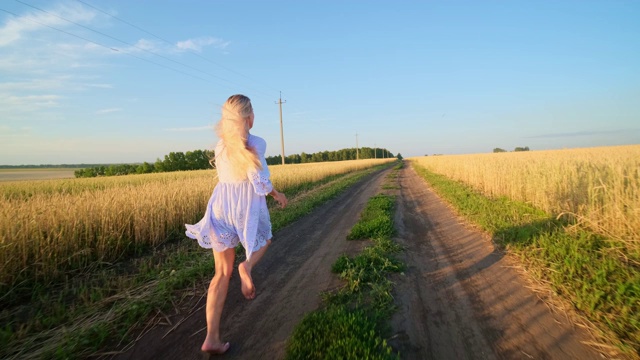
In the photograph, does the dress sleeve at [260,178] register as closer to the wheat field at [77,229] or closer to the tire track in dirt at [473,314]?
the wheat field at [77,229]

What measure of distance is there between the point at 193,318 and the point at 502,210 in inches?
299

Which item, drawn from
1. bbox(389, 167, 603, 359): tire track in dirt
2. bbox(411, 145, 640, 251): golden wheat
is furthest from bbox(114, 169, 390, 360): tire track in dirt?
bbox(411, 145, 640, 251): golden wheat

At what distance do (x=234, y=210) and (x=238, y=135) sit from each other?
26.1 inches

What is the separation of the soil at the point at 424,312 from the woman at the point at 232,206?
0.51 meters

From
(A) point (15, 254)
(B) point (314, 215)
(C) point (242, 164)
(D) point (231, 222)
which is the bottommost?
(B) point (314, 215)

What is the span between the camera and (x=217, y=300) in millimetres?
2422

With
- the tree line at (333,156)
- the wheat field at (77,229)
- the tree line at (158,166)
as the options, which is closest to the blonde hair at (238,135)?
the wheat field at (77,229)

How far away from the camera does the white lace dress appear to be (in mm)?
2438

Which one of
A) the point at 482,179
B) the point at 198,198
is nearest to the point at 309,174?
the point at 482,179

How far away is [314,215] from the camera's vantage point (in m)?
8.80

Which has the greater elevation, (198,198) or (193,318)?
(198,198)

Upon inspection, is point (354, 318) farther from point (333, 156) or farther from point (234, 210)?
point (333, 156)

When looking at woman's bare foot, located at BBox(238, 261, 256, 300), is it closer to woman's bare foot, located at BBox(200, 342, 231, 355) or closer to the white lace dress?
the white lace dress

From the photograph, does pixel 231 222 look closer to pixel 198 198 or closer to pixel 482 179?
pixel 198 198
